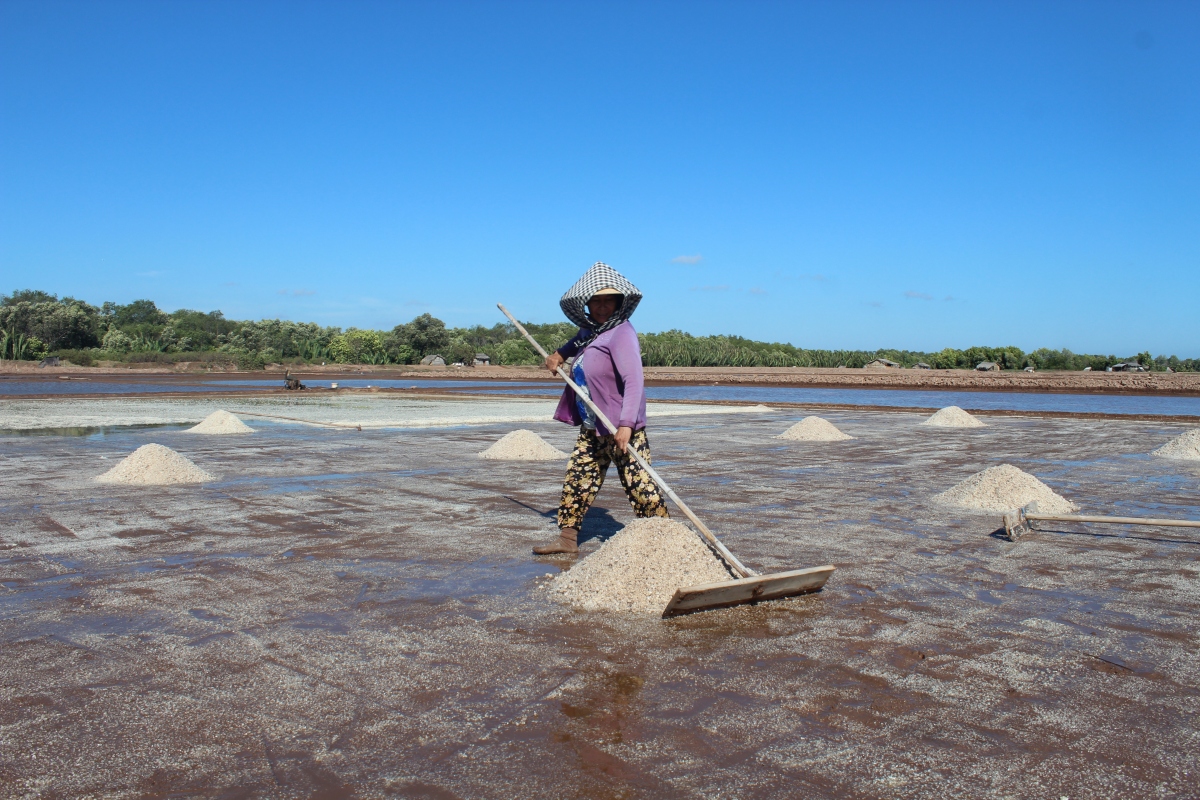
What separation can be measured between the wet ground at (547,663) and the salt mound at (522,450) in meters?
3.79

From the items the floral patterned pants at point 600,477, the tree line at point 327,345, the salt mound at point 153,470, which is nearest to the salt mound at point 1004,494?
the floral patterned pants at point 600,477

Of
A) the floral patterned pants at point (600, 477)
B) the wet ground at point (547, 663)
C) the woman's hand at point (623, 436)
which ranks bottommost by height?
the wet ground at point (547, 663)

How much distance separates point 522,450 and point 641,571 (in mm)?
6847

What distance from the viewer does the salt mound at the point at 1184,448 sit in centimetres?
1199

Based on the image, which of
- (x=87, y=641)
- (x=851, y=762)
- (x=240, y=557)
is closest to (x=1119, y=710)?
(x=851, y=762)

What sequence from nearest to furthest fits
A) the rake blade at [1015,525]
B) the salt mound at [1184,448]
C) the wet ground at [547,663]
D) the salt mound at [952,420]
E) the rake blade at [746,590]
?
the wet ground at [547,663]
the rake blade at [746,590]
the rake blade at [1015,525]
the salt mound at [1184,448]
the salt mound at [952,420]

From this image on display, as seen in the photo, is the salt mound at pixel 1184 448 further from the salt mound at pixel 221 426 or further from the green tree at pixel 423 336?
the green tree at pixel 423 336

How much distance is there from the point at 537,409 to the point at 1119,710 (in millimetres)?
22127

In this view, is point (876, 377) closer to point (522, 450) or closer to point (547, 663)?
point (522, 450)

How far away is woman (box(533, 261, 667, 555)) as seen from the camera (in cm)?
493

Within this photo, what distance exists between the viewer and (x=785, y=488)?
866cm

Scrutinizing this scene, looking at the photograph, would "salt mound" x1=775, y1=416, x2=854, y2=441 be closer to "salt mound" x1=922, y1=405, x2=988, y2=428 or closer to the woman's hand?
"salt mound" x1=922, y1=405, x2=988, y2=428

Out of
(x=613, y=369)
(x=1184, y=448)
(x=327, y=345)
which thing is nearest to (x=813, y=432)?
(x=1184, y=448)

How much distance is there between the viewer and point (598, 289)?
16.5ft
